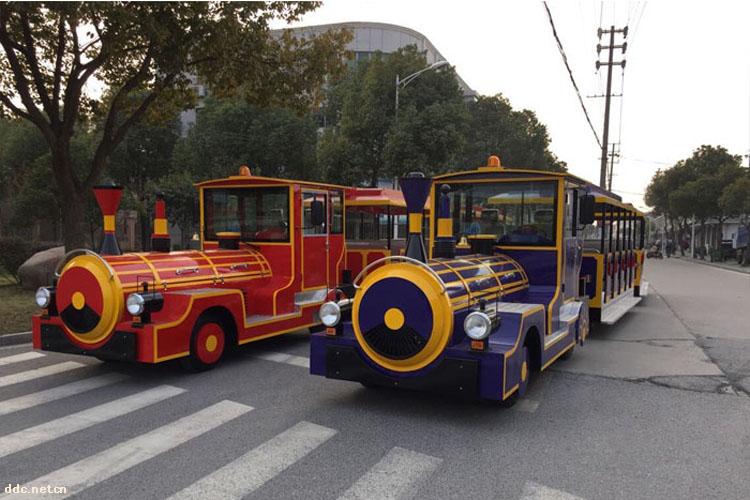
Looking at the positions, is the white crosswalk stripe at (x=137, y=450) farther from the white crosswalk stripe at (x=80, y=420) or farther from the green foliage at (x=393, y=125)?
the green foliage at (x=393, y=125)

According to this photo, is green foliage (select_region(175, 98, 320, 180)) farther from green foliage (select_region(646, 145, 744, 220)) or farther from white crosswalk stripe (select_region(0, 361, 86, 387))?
green foliage (select_region(646, 145, 744, 220))

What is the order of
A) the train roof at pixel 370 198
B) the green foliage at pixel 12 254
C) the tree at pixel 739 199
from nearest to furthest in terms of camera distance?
the train roof at pixel 370 198
the green foliage at pixel 12 254
the tree at pixel 739 199

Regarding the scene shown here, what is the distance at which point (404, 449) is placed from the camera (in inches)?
175

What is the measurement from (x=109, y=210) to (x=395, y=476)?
17.3 ft

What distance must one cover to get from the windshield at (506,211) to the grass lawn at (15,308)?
6.97 meters

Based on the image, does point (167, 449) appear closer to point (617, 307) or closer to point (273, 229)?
point (273, 229)

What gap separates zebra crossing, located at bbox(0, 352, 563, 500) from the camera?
3762 millimetres

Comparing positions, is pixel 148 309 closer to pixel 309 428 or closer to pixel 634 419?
pixel 309 428

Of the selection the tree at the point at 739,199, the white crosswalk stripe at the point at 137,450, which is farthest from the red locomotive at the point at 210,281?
the tree at the point at 739,199

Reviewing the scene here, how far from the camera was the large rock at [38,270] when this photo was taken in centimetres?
1248

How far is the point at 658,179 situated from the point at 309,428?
4837 cm

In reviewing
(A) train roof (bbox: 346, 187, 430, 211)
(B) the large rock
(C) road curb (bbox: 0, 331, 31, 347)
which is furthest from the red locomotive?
(B) the large rock

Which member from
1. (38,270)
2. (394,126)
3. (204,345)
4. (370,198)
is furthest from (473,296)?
(394,126)

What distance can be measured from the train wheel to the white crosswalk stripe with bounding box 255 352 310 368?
0.71 metres
